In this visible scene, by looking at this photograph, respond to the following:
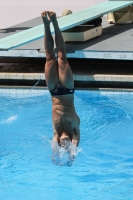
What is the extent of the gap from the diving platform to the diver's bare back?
3296 mm

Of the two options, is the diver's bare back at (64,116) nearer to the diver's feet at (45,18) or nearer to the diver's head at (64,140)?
the diver's head at (64,140)

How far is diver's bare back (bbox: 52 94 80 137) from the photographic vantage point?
18.2ft

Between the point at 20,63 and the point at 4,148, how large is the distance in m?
4.12

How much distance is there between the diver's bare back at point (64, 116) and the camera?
5.55m

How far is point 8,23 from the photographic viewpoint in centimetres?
1547

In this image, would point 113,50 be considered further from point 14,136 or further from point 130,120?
point 14,136

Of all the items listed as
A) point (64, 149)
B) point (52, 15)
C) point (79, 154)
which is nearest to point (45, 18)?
point (52, 15)

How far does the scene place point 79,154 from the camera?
775cm

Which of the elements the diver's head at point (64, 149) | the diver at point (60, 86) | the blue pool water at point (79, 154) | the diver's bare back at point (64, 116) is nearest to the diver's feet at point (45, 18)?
the diver at point (60, 86)

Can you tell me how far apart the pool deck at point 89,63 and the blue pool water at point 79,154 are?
0.31 metres

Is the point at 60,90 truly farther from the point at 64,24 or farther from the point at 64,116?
the point at 64,24

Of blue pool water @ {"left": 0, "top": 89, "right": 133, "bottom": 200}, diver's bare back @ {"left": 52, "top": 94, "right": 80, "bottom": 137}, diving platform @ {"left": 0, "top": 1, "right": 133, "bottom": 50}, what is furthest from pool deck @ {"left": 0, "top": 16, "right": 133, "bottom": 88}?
diver's bare back @ {"left": 52, "top": 94, "right": 80, "bottom": 137}

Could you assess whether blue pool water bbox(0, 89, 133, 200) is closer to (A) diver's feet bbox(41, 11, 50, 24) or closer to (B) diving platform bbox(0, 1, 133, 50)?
(B) diving platform bbox(0, 1, 133, 50)

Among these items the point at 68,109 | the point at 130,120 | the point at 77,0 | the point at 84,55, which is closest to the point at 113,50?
the point at 84,55
